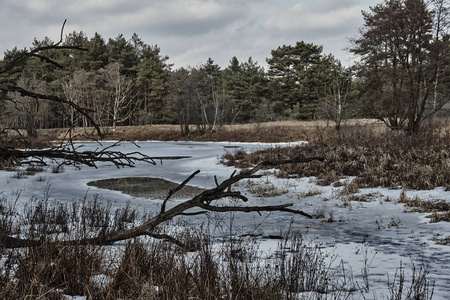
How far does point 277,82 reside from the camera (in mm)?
58000

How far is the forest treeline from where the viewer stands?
16.2 metres

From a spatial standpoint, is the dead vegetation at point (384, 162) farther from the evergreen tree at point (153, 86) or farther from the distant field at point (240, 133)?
the evergreen tree at point (153, 86)

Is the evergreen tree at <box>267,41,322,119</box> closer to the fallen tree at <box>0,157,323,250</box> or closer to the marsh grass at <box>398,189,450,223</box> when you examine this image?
the marsh grass at <box>398,189,450,223</box>

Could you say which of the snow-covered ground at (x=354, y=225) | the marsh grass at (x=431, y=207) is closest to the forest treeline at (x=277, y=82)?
the snow-covered ground at (x=354, y=225)

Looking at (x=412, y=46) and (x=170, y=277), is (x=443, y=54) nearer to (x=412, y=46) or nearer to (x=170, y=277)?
(x=412, y=46)

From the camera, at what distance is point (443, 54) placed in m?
15.5

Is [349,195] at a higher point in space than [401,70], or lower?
lower

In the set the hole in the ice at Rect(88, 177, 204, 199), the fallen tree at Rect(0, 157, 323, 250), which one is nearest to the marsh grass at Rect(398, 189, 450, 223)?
the fallen tree at Rect(0, 157, 323, 250)

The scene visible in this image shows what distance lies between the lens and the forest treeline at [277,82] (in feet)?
53.1

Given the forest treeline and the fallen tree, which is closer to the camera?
the fallen tree

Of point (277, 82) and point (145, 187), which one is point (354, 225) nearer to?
point (145, 187)

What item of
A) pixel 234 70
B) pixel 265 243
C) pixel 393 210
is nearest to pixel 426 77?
pixel 393 210

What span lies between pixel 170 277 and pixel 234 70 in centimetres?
7055

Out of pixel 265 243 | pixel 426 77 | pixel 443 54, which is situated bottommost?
pixel 265 243
